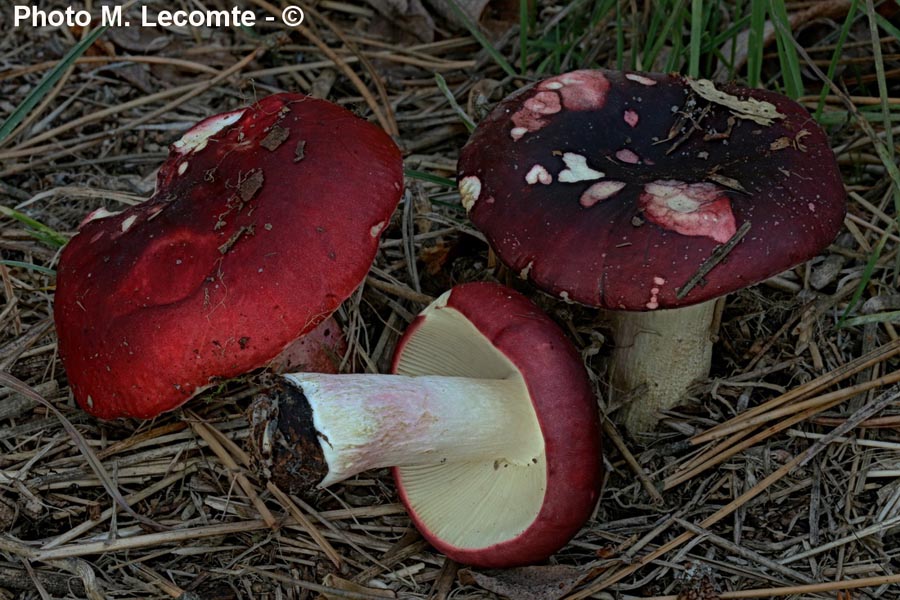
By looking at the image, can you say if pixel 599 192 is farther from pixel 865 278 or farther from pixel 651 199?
pixel 865 278

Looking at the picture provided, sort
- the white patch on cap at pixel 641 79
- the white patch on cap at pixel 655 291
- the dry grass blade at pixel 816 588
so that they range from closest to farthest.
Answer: the white patch on cap at pixel 655 291, the dry grass blade at pixel 816 588, the white patch on cap at pixel 641 79

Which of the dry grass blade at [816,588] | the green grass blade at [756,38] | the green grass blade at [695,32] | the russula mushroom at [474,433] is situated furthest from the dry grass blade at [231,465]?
the green grass blade at [756,38]

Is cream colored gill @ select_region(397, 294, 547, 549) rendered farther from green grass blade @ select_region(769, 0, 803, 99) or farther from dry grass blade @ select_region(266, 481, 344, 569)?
green grass blade @ select_region(769, 0, 803, 99)

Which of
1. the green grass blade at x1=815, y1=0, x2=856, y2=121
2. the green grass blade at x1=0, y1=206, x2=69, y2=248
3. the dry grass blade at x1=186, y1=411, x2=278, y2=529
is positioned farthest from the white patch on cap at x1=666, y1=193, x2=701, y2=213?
the green grass blade at x1=0, y1=206, x2=69, y2=248

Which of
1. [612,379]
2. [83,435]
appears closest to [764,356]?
[612,379]

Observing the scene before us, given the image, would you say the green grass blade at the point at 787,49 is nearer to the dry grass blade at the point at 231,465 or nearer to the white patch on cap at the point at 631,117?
the white patch on cap at the point at 631,117

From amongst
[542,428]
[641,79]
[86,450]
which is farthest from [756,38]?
[86,450]

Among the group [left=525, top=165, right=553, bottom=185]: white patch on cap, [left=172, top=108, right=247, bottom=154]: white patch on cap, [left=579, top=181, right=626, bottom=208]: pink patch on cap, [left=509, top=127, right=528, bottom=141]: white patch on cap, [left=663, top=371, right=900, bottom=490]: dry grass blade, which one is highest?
[left=172, top=108, right=247, bottom=154]: white patch on cap
